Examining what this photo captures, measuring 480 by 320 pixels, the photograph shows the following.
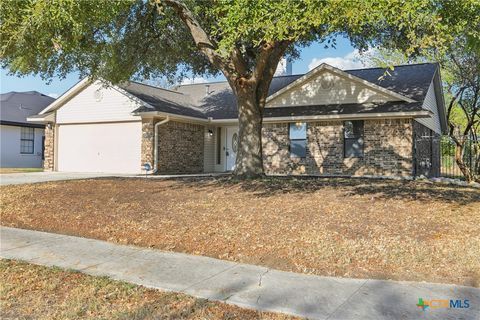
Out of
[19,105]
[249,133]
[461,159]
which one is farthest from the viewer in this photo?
[19,105]

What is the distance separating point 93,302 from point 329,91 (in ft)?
51.0

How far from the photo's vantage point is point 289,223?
6.61 m

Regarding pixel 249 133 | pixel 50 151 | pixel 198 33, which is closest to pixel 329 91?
pixel 249 133

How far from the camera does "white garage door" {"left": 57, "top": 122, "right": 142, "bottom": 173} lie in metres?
19.1

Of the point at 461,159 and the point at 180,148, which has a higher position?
the point at 180,148

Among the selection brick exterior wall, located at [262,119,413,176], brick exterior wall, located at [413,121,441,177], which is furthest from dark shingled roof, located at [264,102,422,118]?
brick exterior wall, located at [413,121,441,177]

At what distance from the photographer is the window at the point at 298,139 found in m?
17.9

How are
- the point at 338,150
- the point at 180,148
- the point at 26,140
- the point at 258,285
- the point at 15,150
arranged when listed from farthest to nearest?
the point at 26,140 < the point at 15,150 < the point at 180,148 < the point at 338,150 < the point at 258,285

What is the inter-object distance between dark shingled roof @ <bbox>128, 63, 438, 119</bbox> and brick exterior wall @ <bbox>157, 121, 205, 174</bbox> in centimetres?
76

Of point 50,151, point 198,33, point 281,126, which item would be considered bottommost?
point 50,151

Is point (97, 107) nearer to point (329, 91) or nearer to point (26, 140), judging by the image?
point (26, 140)

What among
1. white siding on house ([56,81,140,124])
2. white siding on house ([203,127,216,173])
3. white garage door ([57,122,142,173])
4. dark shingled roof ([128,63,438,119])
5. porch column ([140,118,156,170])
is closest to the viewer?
dark shingled roof ([128,63,438,119])

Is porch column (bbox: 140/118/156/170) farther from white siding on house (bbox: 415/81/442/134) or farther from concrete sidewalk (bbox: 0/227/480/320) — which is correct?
concrete sidewalk (bbox: 0/227/480/320)

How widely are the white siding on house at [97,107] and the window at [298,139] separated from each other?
7.10 m
